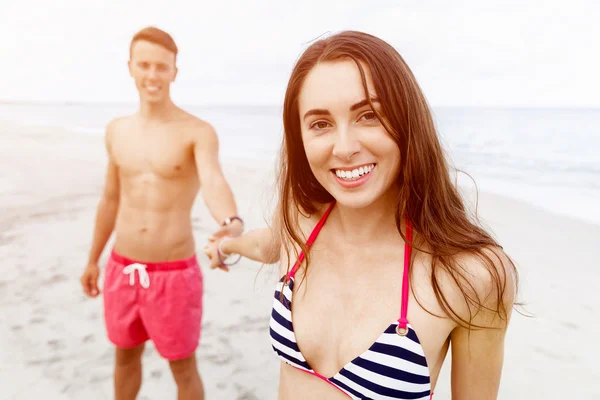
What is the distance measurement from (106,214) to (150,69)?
956 millimetres

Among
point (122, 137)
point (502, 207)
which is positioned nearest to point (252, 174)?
point (502, 207)

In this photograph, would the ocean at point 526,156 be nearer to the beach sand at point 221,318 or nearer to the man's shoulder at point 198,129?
the beach sand at point 221,318

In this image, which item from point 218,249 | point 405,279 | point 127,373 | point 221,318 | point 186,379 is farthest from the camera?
point 221,318

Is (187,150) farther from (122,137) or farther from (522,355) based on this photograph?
(522,355)

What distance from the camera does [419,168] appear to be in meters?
1.44

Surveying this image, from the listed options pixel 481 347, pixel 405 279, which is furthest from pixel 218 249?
pixel 481 347

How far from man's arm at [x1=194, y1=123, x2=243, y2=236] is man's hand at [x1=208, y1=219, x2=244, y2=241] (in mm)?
97

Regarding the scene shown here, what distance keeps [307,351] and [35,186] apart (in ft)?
33.3

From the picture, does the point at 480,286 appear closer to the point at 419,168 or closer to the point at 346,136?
the point at 419,168

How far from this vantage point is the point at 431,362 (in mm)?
1494

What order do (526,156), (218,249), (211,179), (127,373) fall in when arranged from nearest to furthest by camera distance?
(218,249)
(211,179)
(127,373)
(526,156)

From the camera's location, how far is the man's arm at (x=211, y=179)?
2.60 metres

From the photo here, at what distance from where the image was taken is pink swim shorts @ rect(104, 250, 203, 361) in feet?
8.99

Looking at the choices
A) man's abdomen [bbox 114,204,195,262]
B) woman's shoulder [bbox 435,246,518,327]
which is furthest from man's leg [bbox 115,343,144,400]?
woman's shoulder [bbox 435,246,518,327]
